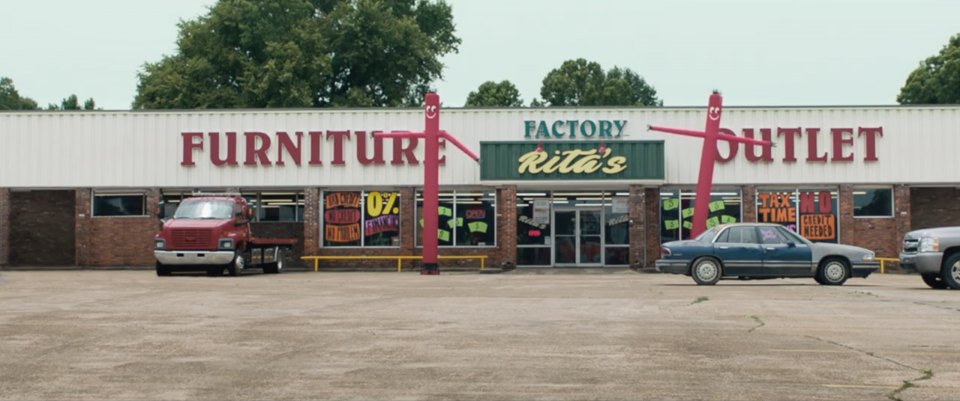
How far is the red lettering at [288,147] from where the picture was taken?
39781 mm

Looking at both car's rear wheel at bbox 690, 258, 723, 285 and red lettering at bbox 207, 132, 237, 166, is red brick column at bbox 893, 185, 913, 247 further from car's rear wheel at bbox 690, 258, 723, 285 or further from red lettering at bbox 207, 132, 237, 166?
red lettering at bbox 207, 132, 237, 166

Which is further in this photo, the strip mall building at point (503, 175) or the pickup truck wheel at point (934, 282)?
the strip mall building at point (503, 175)

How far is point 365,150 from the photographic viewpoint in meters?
39.7

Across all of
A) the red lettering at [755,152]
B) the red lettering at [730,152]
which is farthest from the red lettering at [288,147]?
the red lettering at [755,152]

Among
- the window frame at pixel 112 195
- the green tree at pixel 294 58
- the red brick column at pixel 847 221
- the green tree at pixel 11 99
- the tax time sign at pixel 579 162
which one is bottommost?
the red brick column at pixel 847 221

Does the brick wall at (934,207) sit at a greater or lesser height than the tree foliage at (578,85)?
lesser

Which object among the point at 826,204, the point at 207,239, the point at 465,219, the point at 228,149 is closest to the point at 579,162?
the point at 465,219

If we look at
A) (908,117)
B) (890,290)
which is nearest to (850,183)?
(908,117)

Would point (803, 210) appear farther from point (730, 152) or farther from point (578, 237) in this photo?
point (578, 237)

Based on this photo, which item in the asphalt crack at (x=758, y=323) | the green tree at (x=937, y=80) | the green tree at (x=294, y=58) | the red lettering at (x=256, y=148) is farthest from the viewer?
the green tree at (x=937, y=80)

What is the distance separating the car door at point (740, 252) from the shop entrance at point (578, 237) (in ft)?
43.8

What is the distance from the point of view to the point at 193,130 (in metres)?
40.3

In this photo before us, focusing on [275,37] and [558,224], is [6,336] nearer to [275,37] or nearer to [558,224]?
[558,224]

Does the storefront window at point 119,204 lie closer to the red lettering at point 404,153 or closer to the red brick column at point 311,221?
the red brick column at point 311,221
